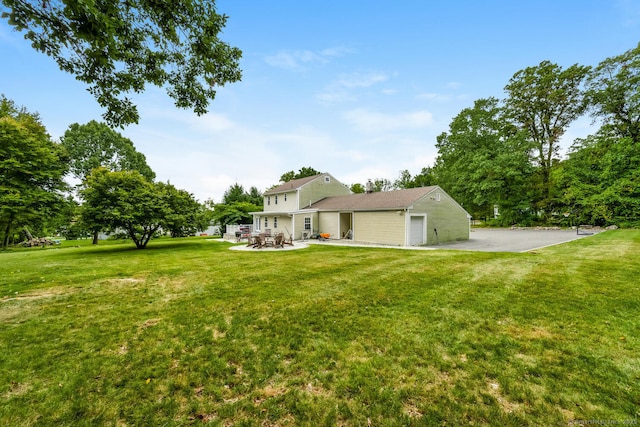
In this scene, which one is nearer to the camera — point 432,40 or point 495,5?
point 495,5

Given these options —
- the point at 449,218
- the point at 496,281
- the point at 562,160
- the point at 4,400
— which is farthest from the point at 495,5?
the point at 562,160

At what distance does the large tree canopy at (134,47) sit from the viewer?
12.9 feet

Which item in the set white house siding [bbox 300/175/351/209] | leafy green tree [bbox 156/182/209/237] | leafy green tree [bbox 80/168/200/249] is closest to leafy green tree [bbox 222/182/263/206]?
white house siding [bbox 300/175/351/209]

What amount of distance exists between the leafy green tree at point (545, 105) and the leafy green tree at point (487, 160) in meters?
1.63

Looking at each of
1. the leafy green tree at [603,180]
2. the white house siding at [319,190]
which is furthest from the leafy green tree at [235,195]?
the leafy green tree at [603,180]

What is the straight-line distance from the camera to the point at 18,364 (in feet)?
9.55

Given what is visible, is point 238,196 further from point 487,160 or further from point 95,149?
point 487,160

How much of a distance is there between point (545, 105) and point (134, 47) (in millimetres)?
39543

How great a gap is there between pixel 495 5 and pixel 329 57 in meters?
8.77

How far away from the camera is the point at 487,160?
29828 mm

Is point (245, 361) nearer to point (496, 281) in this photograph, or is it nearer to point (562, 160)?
point (496, 281)

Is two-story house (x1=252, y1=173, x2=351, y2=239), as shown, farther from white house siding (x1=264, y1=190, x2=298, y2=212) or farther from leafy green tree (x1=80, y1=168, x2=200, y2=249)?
leafy green tree (x1=80, y1=168, x2=200, y2=249)

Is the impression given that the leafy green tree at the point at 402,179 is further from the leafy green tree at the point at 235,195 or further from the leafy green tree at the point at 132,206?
the leafy green tree at the point at 132,206

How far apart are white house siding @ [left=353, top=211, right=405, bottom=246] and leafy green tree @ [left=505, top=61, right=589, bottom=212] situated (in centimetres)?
2426
